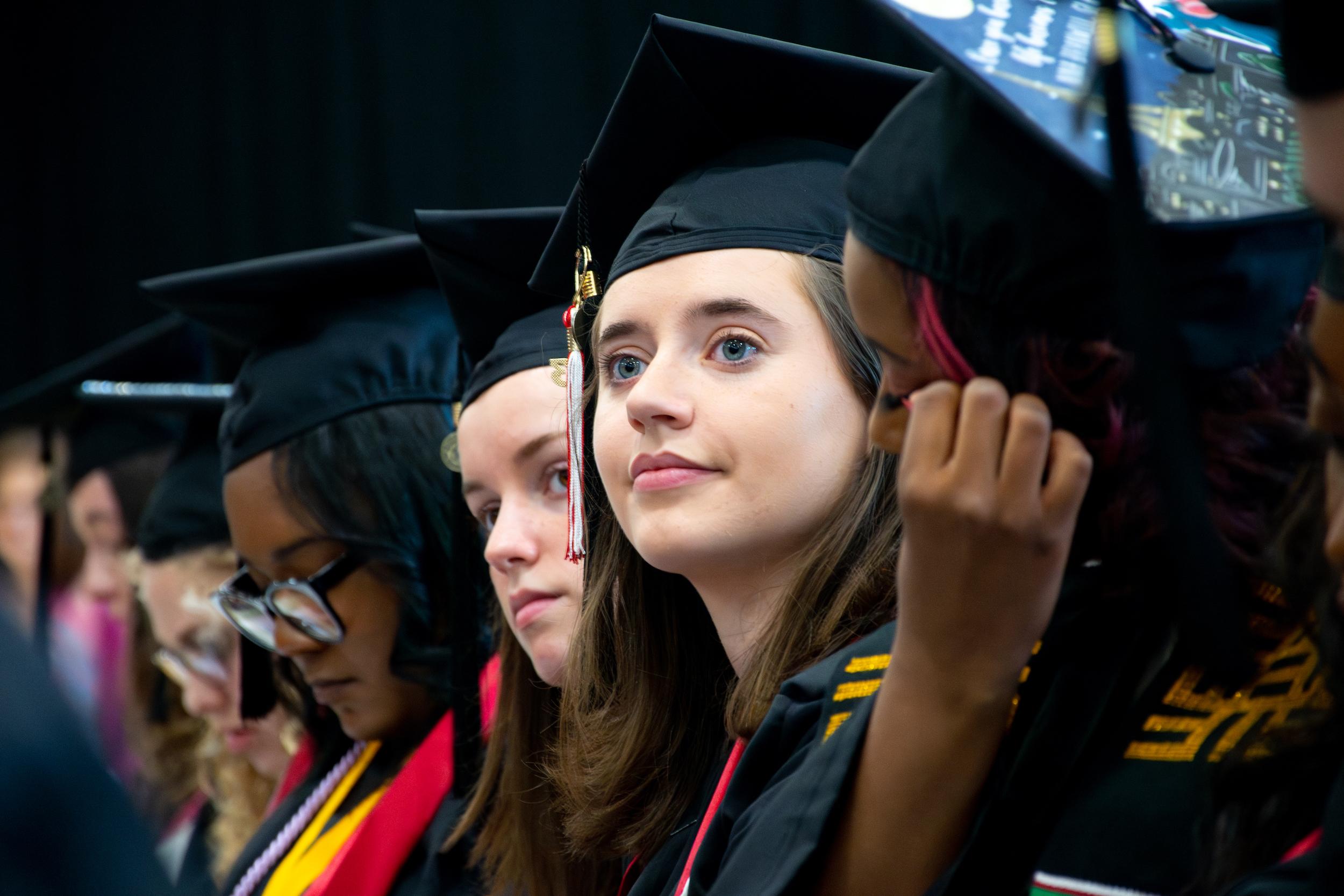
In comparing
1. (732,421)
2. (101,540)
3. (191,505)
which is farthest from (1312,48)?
(101,540)

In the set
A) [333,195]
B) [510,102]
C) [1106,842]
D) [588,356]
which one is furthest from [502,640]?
[333,195]

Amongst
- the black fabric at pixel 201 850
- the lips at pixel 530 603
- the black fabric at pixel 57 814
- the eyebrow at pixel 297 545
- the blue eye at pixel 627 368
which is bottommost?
the black fabric at pixel 201 850

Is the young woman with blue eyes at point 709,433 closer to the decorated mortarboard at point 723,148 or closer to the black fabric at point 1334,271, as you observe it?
the decorated mortarboard at point 723,148

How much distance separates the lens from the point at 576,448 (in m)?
1.82

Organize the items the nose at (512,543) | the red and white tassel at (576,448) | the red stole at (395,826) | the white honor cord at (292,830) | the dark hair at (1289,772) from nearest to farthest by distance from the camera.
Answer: the dark hair at (1289,772) → the red and white tassel at (576,448) → the nose at (512,543) → the red stole at (395,826) → the white honor cord at (292,830)

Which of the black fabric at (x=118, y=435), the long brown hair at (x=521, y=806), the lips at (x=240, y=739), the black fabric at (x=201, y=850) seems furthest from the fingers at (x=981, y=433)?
the black fabric at (x=118, y=435)

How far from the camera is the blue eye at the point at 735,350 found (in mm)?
1546

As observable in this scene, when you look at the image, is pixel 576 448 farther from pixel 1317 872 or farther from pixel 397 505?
pixel 1317 872

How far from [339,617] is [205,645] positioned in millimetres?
901

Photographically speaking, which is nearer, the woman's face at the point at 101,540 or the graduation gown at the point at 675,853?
the graduation gown at the point at 675,853

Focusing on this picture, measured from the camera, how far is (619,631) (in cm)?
186

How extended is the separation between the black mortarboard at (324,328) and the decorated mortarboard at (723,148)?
2.60 ft

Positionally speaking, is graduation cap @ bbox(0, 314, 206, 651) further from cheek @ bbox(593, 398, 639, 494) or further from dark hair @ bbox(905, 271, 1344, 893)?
dark hair @ bbox(905, 271, 1344, 893)

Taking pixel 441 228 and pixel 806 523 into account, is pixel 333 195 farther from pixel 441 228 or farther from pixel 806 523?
pixel 806 523
